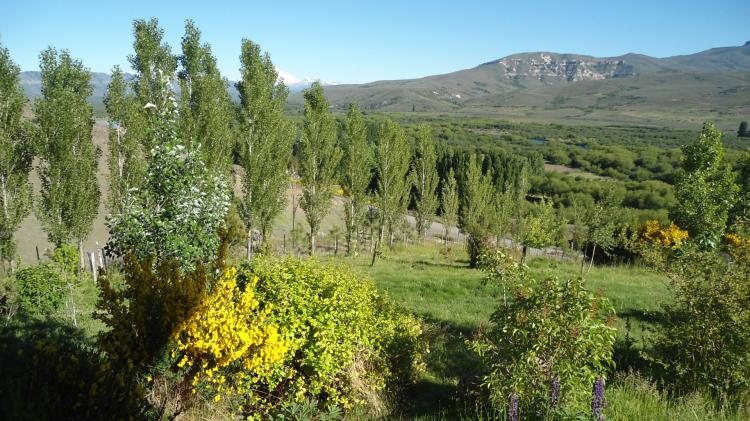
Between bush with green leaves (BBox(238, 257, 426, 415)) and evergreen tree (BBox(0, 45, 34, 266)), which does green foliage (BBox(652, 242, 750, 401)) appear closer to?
bush with green leaves (BBox(238, 257, 426, 415))

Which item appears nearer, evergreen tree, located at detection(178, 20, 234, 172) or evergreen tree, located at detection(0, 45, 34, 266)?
evergreen tree, located at detection(0, 45, 34, 266)

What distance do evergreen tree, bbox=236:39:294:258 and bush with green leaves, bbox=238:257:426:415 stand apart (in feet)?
44.8

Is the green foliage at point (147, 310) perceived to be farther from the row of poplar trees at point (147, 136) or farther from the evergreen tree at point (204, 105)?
the evergreen tree at point (204, 105)

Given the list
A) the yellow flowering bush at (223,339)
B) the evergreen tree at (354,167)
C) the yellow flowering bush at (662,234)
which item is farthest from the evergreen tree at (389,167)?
the yellow flowering bush at (223,339)

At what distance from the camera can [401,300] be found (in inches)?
568

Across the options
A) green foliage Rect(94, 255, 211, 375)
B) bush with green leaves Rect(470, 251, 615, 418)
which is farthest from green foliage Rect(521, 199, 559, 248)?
green foliage Rect(94, 255, 211, 375)

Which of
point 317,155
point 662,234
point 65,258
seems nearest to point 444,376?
point 65,258

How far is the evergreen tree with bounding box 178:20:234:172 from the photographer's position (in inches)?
800

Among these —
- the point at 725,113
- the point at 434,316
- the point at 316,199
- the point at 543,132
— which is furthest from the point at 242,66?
the point at 725,113

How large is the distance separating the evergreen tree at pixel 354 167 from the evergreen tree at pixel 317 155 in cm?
270

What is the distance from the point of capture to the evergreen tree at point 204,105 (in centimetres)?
2033

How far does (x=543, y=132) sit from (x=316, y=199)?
481 feet

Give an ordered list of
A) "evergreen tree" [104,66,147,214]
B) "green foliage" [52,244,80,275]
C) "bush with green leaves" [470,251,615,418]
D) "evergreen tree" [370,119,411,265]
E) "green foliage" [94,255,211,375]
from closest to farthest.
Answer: "bush with green leaves" [470,251,615,418]
"green foliage" [94,255,211,375]
"green foliage" [52,244,80,275]
"evergreen tree" [104,66,147,214]
"evergreen tree" [370,119,411,265]

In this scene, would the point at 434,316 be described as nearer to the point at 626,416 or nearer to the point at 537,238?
the point at 626,416
